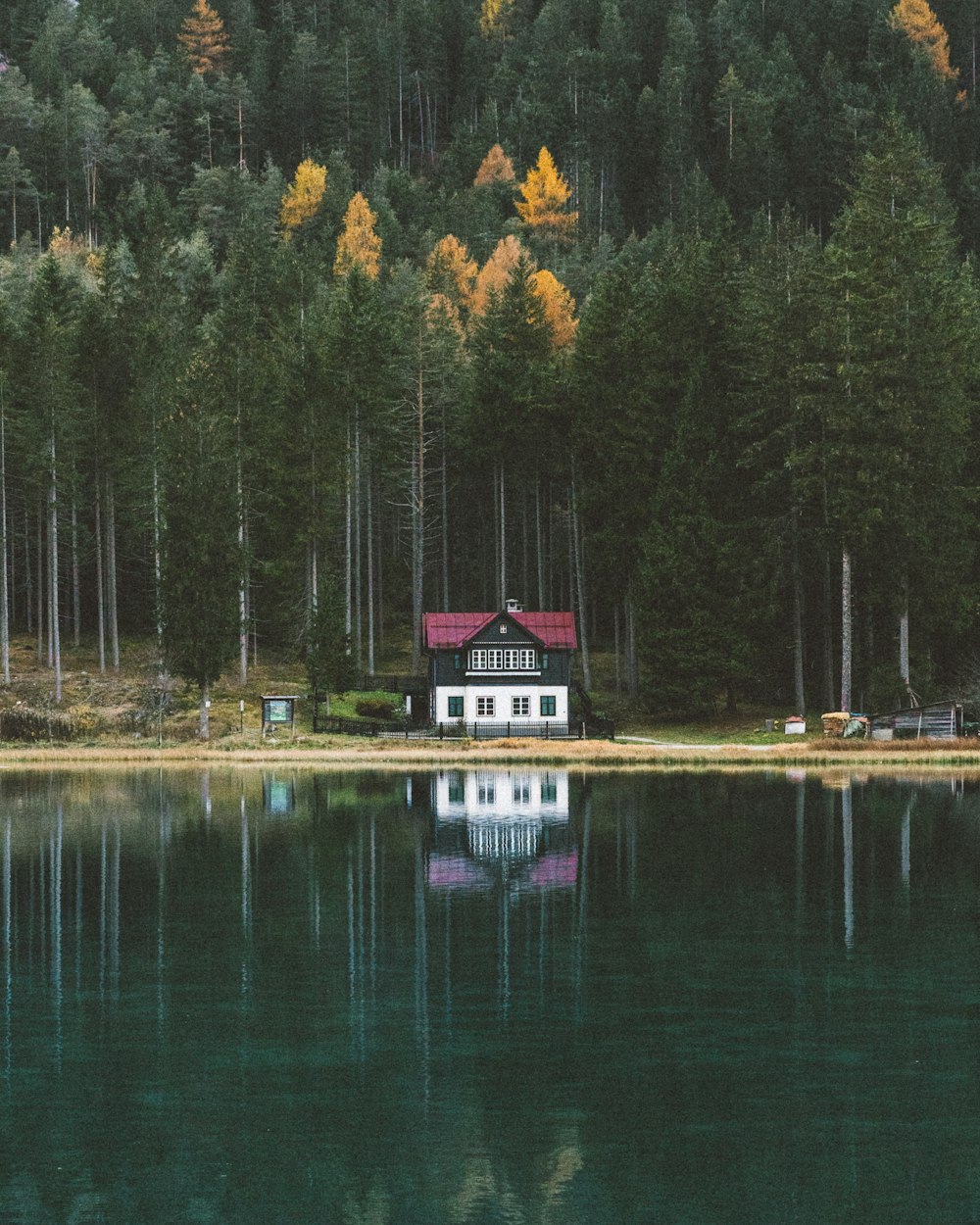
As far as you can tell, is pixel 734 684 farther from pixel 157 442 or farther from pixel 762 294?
pixel 157 442

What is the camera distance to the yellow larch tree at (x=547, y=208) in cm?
15138

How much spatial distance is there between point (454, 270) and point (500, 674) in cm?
5869

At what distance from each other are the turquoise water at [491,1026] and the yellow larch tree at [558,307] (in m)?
71.5

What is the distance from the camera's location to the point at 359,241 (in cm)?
13388

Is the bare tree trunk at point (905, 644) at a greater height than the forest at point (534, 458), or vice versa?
the forest at point (534, 458)

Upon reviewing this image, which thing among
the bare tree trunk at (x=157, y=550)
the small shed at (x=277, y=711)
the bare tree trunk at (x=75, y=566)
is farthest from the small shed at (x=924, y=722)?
the bare tree trunk at (x=75, y=566)

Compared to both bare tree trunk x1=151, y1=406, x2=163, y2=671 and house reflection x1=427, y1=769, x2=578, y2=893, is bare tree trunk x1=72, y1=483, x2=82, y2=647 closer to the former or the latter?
bare tree trunk x1=151, y1=406, x2=163, y2=671

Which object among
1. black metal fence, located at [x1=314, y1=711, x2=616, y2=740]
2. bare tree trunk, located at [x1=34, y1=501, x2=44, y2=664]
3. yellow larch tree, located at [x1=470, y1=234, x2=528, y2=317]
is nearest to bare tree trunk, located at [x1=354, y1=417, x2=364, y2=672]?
black metal fence, located at [x1=314, y1=711, x2=616, y2=740]

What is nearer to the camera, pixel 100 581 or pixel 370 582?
pixel 100 581

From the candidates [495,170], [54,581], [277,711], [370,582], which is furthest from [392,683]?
[495,170]

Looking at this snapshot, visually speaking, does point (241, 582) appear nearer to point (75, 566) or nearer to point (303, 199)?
point (75, 566)

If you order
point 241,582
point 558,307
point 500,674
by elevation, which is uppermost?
point 558,307

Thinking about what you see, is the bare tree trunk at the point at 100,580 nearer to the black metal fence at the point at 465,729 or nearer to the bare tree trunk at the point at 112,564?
the bare tree trunk at the point at 112,564

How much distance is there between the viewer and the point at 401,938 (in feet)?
92.3
